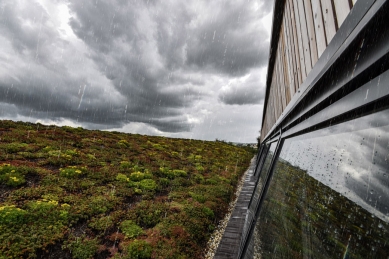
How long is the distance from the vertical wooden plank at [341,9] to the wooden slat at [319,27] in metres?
0.29

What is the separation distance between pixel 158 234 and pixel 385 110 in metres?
6.80

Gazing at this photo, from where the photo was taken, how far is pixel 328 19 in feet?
4.62

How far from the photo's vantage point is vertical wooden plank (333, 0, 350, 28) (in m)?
1.09

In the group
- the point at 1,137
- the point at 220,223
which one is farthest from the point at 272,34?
the point at 1,137

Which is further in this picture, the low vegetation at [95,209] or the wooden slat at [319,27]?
the low vegetation at [95,209]

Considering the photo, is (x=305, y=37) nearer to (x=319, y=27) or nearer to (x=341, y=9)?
(x=319, y=27)

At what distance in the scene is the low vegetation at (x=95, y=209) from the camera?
5355 mm

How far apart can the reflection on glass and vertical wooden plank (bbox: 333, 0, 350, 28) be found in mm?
583

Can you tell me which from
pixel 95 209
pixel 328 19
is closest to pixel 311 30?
pixel 328 19

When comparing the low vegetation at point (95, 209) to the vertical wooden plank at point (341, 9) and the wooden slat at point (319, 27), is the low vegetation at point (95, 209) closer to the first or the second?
the wooden slat at point (319, 27)

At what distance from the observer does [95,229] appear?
247 inches

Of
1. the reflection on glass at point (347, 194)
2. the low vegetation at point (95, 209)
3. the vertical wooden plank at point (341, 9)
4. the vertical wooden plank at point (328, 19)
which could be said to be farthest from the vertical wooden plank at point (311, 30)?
the low vegetation at point (95, 209)

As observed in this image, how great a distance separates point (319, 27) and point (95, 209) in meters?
8.04

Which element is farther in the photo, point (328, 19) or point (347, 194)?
point (328, 19)
